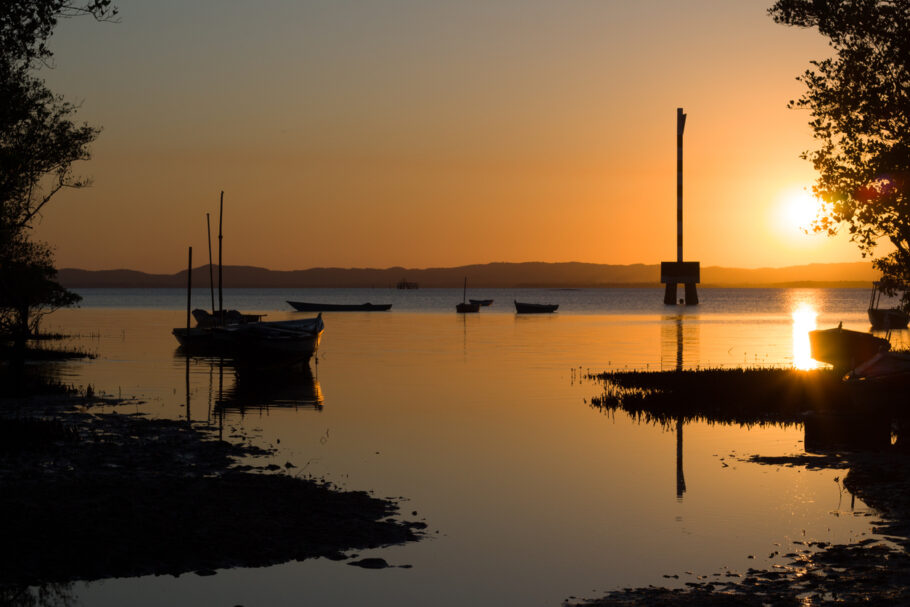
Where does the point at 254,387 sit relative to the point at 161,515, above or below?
below

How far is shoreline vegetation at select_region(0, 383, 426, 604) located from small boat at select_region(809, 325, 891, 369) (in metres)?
31.8

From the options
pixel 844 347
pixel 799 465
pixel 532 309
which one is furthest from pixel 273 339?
pixel 532 309

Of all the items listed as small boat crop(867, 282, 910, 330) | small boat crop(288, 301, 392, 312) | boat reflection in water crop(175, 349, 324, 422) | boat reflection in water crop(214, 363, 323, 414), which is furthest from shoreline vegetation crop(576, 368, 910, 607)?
small boat crop(288, 301, 392, 312)

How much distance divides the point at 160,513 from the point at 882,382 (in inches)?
709

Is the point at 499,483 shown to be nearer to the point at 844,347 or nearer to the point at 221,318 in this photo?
the point at 844,347

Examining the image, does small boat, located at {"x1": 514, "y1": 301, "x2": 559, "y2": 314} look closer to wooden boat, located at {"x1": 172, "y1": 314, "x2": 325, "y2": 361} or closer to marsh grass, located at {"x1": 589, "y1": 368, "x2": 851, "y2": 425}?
wooden boat, located at {"x1": 172, "y1": 314, "x2": 325, "y2": 361}

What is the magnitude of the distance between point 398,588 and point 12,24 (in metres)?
18.4

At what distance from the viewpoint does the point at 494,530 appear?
15875 mm

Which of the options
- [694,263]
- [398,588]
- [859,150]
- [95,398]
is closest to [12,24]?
[95,398]

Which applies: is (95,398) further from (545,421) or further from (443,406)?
(545,421)

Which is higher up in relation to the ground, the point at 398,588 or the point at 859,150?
the point at 859,150

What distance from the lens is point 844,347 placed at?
45.3 metres

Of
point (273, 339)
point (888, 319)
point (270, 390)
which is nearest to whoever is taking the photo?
point (270, 390)

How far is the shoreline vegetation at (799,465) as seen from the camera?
38.9 ft
